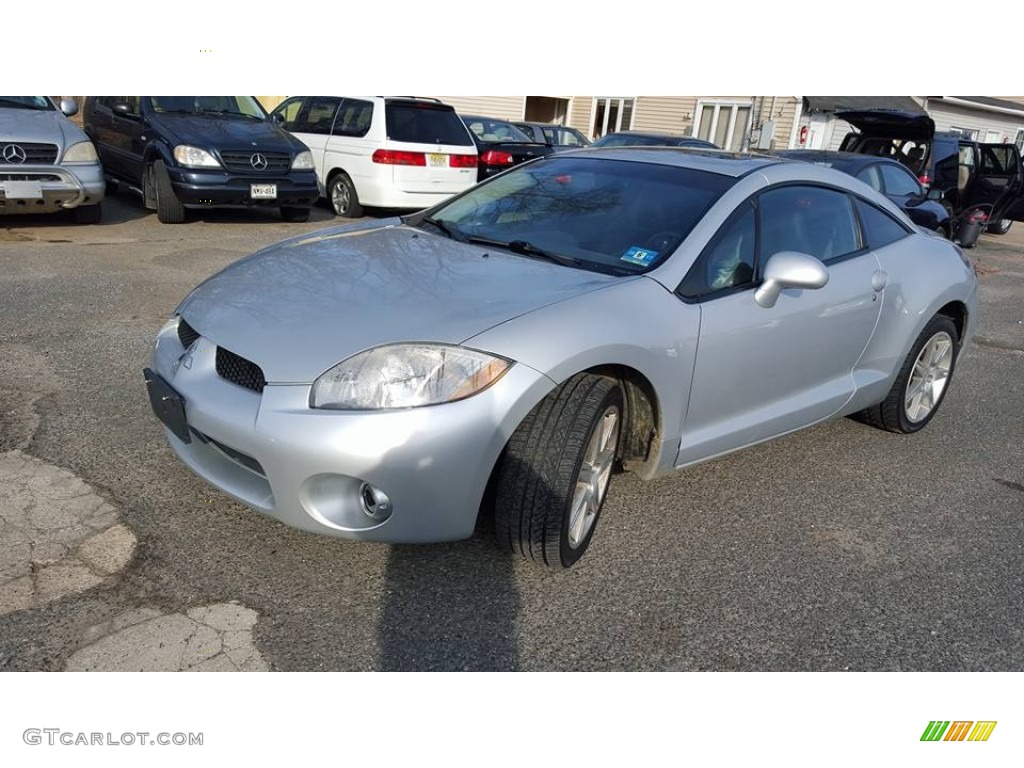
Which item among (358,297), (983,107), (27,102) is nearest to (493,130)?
(27,102)

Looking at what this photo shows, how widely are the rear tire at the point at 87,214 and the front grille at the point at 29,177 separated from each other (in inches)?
35.9

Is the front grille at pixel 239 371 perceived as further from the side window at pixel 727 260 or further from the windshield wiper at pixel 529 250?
the side window at pixel 727 260

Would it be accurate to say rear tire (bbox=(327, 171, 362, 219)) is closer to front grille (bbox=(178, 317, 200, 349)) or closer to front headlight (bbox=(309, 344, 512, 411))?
front grille (bbox=(178, 317, 200, 349))

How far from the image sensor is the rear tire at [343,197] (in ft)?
35.5

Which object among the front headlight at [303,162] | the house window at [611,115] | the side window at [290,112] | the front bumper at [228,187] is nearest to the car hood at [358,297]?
the front bumper at [228,187]

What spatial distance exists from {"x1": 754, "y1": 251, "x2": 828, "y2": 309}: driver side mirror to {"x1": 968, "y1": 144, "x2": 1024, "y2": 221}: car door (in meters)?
12.7

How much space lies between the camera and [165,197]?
360 inches

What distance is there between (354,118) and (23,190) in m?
4.17

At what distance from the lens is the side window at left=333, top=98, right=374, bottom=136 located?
10.5 metres

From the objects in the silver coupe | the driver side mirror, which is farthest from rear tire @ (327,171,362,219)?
the driver side mirror

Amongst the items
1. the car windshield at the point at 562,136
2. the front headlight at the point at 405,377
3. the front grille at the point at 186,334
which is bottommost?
the car windshield at the point at 562,136

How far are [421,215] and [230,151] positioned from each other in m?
5.89

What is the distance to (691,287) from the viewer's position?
10.4 feet
